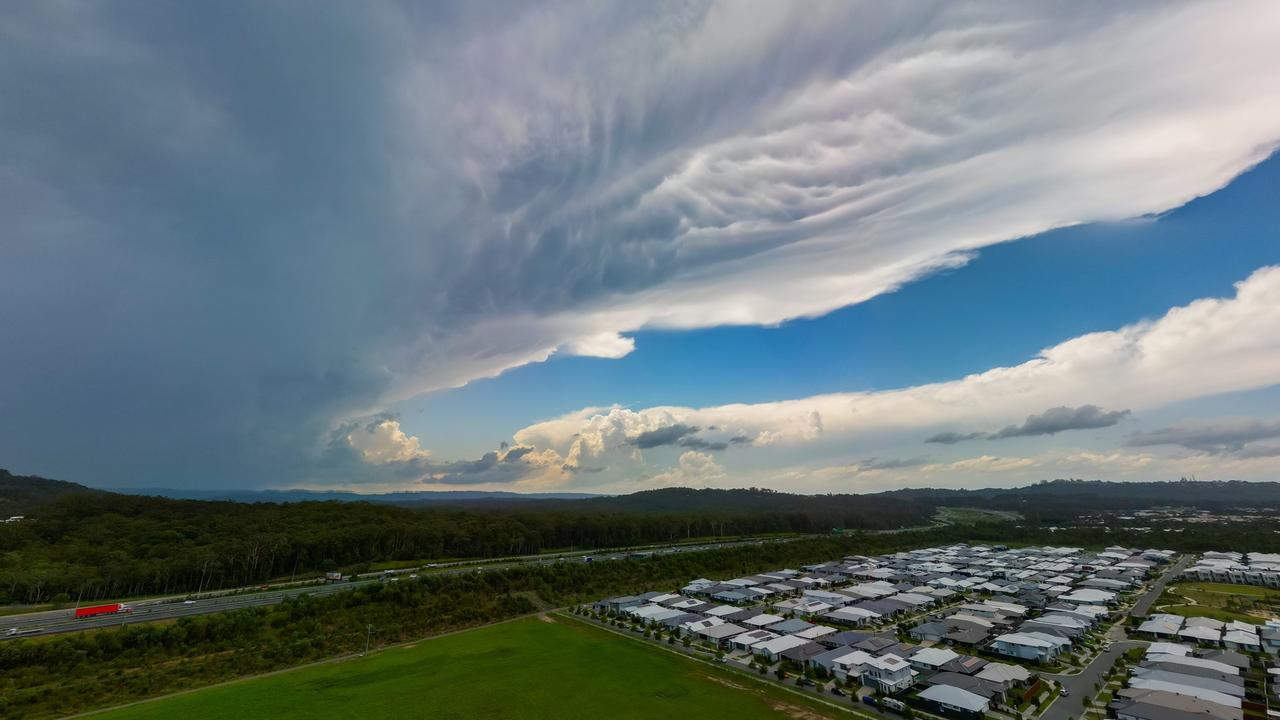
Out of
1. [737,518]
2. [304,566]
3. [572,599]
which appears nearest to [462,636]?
[572,599]

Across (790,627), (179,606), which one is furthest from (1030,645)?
(179,606)

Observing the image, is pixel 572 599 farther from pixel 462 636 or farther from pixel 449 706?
pixel 449 706

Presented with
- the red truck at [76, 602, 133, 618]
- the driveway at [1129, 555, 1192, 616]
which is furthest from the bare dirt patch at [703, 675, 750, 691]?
the red truck at [76, 602, 133, 618]

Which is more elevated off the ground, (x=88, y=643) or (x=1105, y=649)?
(x=88, y=643)

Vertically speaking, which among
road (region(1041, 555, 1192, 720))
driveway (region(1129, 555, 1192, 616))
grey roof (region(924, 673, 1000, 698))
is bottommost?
driveway (region(1129, 555, 1192, 616))

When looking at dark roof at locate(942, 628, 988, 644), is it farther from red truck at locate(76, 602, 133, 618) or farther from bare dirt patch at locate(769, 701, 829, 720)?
red truck at locate(76, 602, 133, 618)

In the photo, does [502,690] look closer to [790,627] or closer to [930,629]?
[790,627]
